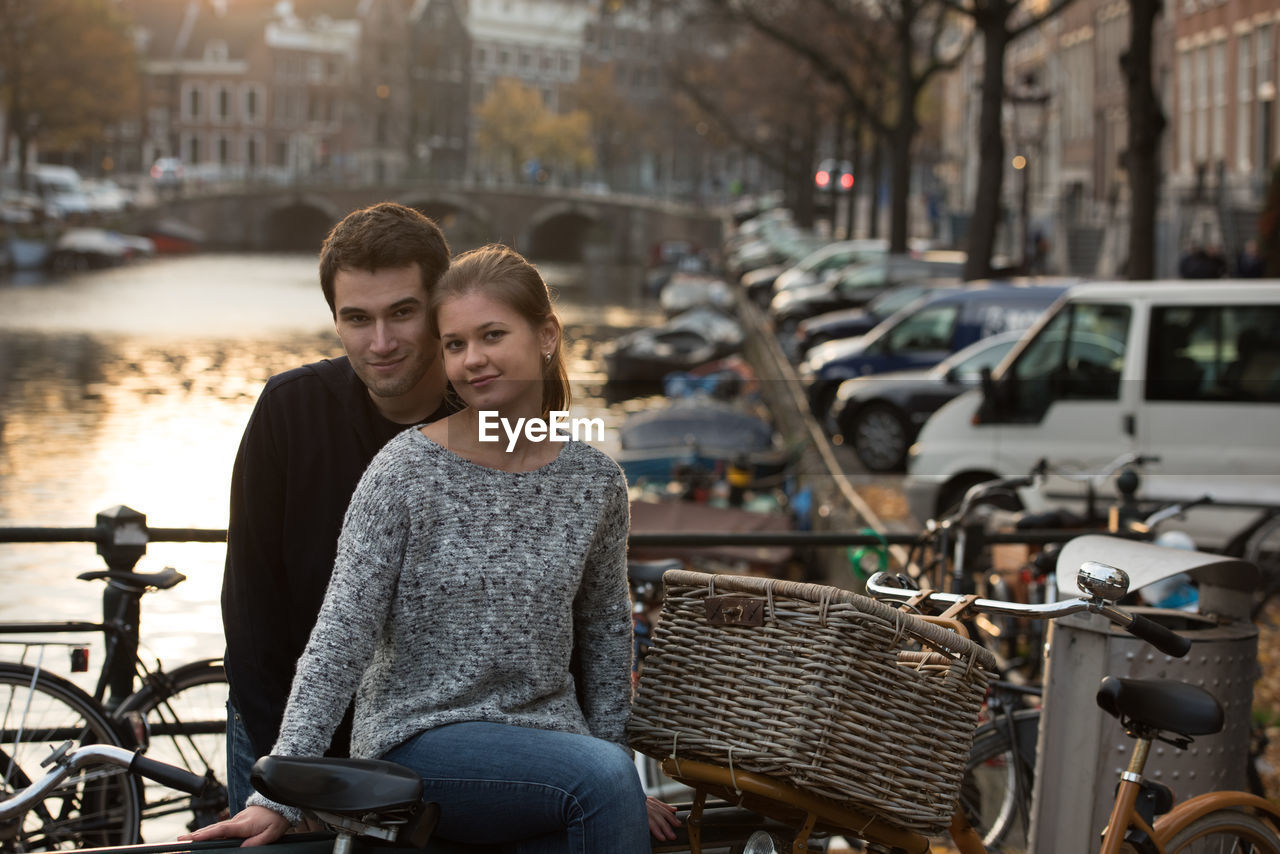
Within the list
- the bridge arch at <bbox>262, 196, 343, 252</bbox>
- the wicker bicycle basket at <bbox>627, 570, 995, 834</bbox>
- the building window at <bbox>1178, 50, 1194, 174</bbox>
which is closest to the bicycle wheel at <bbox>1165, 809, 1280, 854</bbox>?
the wicker bicycle basket at <bbox>627, 570, 995, 834</bbox>

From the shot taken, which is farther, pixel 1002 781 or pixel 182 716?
pixel 1002 781

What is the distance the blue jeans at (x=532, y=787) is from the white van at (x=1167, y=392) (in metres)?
8.03

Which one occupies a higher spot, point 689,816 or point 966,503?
point 966,503

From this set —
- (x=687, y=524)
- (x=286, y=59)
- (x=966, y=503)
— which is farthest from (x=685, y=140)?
(x=966, y=503)

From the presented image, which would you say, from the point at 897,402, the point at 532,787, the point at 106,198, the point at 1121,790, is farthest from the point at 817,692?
the point at 106,198

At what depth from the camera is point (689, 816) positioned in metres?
2.80

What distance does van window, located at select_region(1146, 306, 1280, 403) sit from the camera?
10.5 m

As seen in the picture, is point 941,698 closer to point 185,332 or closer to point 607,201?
point 185,332

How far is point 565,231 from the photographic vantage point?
91938 millimetres

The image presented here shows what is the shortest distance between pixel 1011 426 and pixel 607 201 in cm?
7424

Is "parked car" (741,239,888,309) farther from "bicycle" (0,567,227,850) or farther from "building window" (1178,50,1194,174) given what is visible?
"bicycle" (0,567,227,850)

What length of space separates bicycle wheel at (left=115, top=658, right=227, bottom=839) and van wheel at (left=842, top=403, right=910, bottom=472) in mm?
11783

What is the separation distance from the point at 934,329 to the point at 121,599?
15.3 meters

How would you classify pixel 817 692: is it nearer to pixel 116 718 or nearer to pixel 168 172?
pixel 116 718
